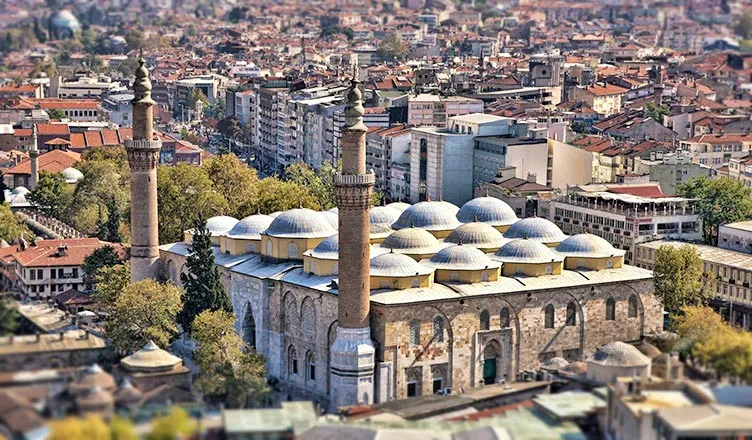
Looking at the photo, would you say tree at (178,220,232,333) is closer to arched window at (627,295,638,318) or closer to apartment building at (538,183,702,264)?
arched window at (627,295,638,318)

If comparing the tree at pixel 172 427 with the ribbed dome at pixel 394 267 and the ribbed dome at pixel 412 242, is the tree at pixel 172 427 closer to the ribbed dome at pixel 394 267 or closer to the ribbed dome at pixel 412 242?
the ribbed dome at pixel 394 267

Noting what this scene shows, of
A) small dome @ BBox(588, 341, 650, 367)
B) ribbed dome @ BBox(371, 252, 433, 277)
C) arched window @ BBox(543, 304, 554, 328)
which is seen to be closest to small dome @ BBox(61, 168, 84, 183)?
ribbed dome @ BBox(371, 252, 433, 277)

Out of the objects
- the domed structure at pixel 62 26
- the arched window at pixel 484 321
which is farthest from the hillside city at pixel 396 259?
the domed structure at pixel 62 26

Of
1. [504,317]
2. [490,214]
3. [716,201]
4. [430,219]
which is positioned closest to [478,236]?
[430,219]

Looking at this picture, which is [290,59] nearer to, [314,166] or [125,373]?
[314,166]

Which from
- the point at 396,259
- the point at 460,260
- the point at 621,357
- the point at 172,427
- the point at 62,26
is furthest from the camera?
the point at 62,26

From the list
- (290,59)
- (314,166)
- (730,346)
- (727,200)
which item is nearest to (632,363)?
(730,346)

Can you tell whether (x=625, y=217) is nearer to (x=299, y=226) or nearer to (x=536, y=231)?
(x=536, y=231)
